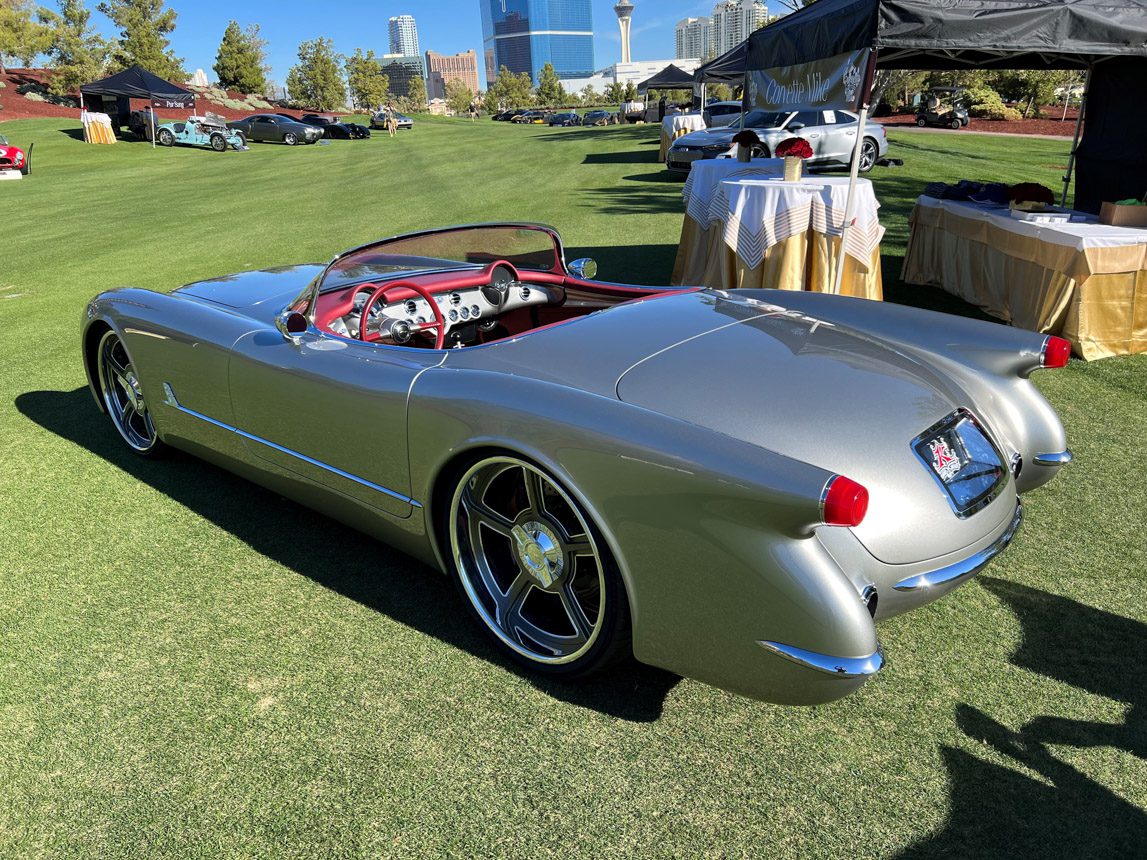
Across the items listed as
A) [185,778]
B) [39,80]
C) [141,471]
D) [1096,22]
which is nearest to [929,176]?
[1096,22]

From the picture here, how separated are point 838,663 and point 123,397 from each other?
3737 mm

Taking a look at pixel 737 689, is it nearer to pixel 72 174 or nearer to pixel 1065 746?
pixel 1065 746

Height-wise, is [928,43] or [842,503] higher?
[928,43]

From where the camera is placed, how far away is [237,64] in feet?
169

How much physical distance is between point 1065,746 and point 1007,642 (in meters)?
0.45

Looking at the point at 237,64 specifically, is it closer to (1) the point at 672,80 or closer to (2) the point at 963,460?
(1) the point at 672,80

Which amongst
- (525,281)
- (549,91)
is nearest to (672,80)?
(525,281)

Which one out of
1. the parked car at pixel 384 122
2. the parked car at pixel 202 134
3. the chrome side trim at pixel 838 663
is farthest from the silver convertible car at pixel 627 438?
the parked car at pixel 384 122

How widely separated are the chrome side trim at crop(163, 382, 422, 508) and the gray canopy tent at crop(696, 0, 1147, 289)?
13.8ft

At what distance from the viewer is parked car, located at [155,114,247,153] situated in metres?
27.9

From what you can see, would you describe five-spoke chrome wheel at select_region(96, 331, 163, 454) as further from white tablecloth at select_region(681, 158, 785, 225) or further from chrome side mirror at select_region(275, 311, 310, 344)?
white tablecloth at select_region(681, 158, 785, 225)

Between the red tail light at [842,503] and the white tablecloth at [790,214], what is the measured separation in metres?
4.69

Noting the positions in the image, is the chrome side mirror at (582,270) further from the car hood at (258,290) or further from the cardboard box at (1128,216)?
the cardboard box at (1128,216)

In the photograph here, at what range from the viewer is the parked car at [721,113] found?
2075 centimetres
